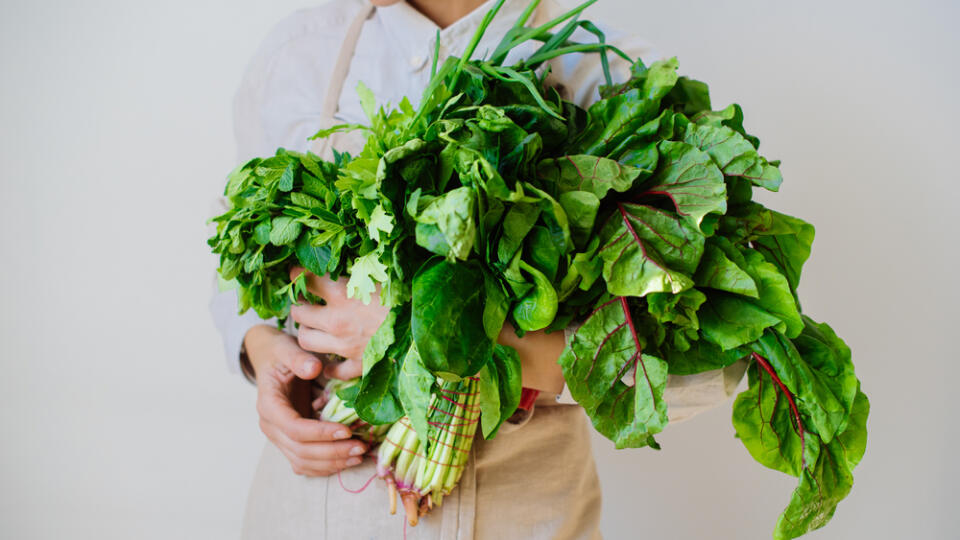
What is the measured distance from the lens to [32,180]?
1.34 metres

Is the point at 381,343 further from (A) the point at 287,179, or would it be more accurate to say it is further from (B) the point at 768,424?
(B) the point at 768,424

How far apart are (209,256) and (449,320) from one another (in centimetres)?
100

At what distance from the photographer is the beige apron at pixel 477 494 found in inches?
31.9

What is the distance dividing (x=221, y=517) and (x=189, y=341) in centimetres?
41

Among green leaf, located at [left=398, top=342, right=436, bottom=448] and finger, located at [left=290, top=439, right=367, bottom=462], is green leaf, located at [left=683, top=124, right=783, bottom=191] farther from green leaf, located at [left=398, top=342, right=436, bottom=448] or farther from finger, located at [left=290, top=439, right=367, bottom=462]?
finger, located at [left=290, top=439, right=367, bottom=462]

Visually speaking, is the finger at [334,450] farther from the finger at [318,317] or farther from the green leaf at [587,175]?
the green leaf at [587,175]

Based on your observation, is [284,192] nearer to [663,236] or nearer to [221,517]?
[663,236]

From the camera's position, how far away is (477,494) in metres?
0.83

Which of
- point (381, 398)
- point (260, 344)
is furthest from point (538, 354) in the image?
point (260, 344)

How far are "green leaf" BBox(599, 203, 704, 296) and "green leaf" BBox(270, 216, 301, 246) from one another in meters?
0.33

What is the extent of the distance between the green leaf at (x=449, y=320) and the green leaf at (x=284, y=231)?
0.62ft

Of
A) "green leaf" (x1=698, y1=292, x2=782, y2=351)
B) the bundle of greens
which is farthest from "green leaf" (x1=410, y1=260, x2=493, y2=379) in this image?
"green leaf" (x1=698, y1=292, x2=782, y2=351)

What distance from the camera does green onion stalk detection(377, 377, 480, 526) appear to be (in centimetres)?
76

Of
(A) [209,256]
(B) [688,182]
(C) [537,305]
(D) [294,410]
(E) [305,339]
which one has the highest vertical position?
(B) [688,182]
